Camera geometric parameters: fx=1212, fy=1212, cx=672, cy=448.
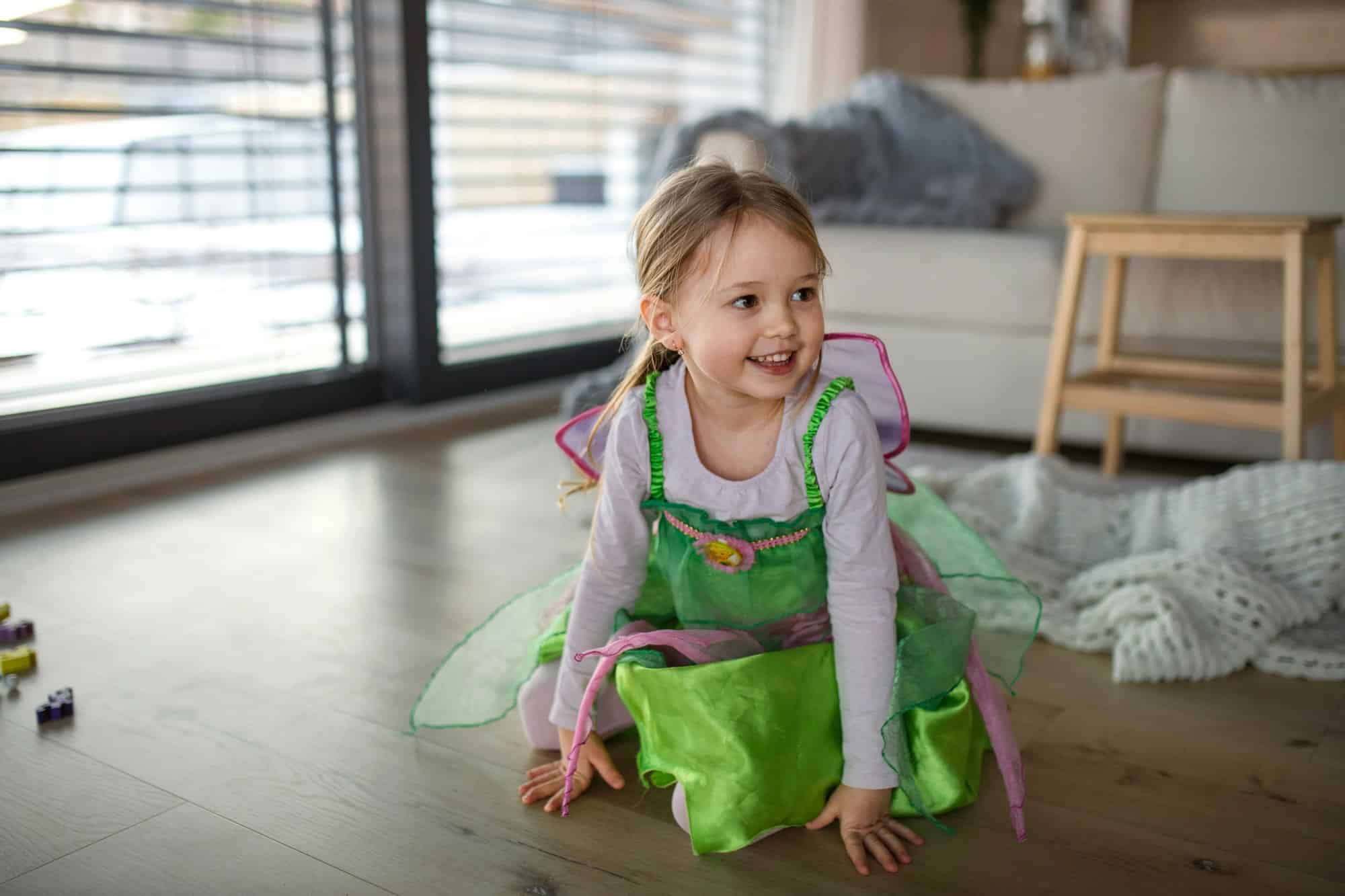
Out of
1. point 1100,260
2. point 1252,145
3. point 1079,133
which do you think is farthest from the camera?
point 1079,133

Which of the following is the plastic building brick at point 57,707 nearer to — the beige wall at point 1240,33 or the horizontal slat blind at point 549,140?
the horizontal slat blind at point 549,140

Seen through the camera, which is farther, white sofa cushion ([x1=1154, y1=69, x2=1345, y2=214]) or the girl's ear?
white sofa cushion ([x1=1154, y1=69, x2=1345, y2=214])

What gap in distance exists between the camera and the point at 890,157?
9.29ft

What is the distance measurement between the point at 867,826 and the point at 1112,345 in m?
1.39

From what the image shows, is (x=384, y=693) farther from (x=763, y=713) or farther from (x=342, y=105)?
(x=342, y=105)

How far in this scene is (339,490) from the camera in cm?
205

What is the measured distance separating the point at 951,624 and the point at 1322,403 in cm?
121

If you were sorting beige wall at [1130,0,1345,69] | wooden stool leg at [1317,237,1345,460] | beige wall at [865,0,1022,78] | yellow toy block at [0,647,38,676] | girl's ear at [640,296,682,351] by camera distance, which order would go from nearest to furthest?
girl's ear at [640,296,682,351]
yellow toy block at [0,647,38,676]
wooden stool leg at [1317,237,1345,460]
beige wall at [1130,0,1345,69]
beige wall at [865,0,1022,78]

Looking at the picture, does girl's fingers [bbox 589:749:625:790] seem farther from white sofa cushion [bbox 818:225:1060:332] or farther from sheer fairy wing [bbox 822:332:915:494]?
white sofa cushion [bbox 818:225:1060:332]

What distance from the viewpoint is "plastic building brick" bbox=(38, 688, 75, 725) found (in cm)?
117

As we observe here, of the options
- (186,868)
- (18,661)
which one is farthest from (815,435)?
(18,661)

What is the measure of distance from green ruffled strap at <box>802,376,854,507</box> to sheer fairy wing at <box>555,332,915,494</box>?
10 centimetres

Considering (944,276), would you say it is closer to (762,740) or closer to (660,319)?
(660,319)

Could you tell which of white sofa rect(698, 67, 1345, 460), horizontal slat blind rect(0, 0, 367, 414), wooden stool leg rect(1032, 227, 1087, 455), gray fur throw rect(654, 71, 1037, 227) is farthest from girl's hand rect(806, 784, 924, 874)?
gray fur throw rect(654, 71, 1037, 227)
